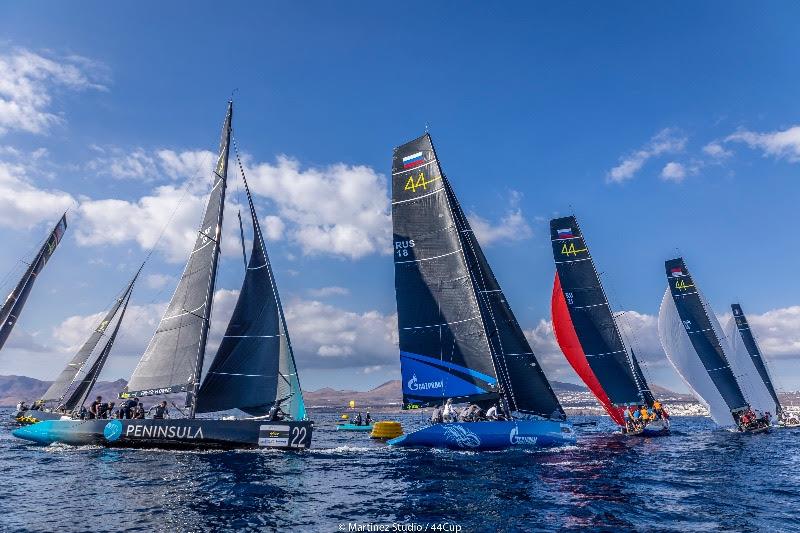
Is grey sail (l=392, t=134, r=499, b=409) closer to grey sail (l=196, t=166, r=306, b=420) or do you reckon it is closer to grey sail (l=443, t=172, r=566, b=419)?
grey sail (l=443, t=172, r=566, b=419)

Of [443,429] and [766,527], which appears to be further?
[443,429]

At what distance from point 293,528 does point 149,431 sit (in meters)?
15.5

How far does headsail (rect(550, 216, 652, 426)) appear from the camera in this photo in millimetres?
36812

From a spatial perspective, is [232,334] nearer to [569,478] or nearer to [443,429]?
[443,429]

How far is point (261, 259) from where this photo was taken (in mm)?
27516

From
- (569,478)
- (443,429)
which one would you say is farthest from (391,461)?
(569,478)

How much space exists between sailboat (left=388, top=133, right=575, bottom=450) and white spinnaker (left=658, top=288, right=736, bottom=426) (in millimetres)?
21171

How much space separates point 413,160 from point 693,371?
30200 mm

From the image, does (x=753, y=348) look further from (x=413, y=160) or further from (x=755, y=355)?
(x=413, y=160)

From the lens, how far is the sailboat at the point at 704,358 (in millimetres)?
42500

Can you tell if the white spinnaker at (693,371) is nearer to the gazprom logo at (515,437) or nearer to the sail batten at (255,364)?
the gazprom logo at (515,437)

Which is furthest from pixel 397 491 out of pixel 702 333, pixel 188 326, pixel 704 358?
pixel 702 333

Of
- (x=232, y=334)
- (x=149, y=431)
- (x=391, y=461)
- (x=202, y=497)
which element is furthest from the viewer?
(x=232, y=334)

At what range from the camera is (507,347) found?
2953 cm
